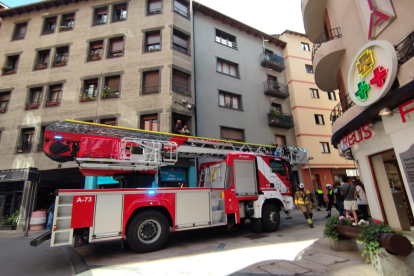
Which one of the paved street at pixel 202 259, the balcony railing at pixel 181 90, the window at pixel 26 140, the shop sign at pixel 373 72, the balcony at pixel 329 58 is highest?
the balcony railing at pixel 181 90

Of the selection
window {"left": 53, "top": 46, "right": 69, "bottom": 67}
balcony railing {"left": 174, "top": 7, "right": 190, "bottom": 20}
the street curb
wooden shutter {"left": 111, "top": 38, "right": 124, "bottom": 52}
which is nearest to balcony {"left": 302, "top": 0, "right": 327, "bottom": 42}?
balcony railing {"left": 174, "top": 7, "right": 190, "bottom": 20}

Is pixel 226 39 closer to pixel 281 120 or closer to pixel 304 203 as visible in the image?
pixel 281 120

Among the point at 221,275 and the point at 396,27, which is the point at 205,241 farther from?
the point at 396,27

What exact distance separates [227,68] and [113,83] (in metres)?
9.22

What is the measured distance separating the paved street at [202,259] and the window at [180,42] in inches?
508

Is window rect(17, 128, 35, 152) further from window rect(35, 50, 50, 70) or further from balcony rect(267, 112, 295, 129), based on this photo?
balcony rect(267, 112, 295, 129)

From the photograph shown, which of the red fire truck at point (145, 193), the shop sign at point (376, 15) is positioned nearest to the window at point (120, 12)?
the red fire truck at point (145, 193)

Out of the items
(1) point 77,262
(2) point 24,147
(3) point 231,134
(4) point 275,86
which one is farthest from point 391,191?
(2) point 24,147

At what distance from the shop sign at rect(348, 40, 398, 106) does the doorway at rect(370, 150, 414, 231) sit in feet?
7.74

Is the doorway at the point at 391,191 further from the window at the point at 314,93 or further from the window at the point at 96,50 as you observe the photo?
the window at the point at 96,50

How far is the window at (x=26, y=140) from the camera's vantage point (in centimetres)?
1415

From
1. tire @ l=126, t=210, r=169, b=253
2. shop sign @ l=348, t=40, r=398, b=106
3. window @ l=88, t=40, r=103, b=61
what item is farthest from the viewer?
window @ l=88, t=40, r=103, b=61

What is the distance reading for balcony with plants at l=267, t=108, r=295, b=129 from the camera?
1855 centimetres

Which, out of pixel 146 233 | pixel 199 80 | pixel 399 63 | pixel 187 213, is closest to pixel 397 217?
pixel 399 63
